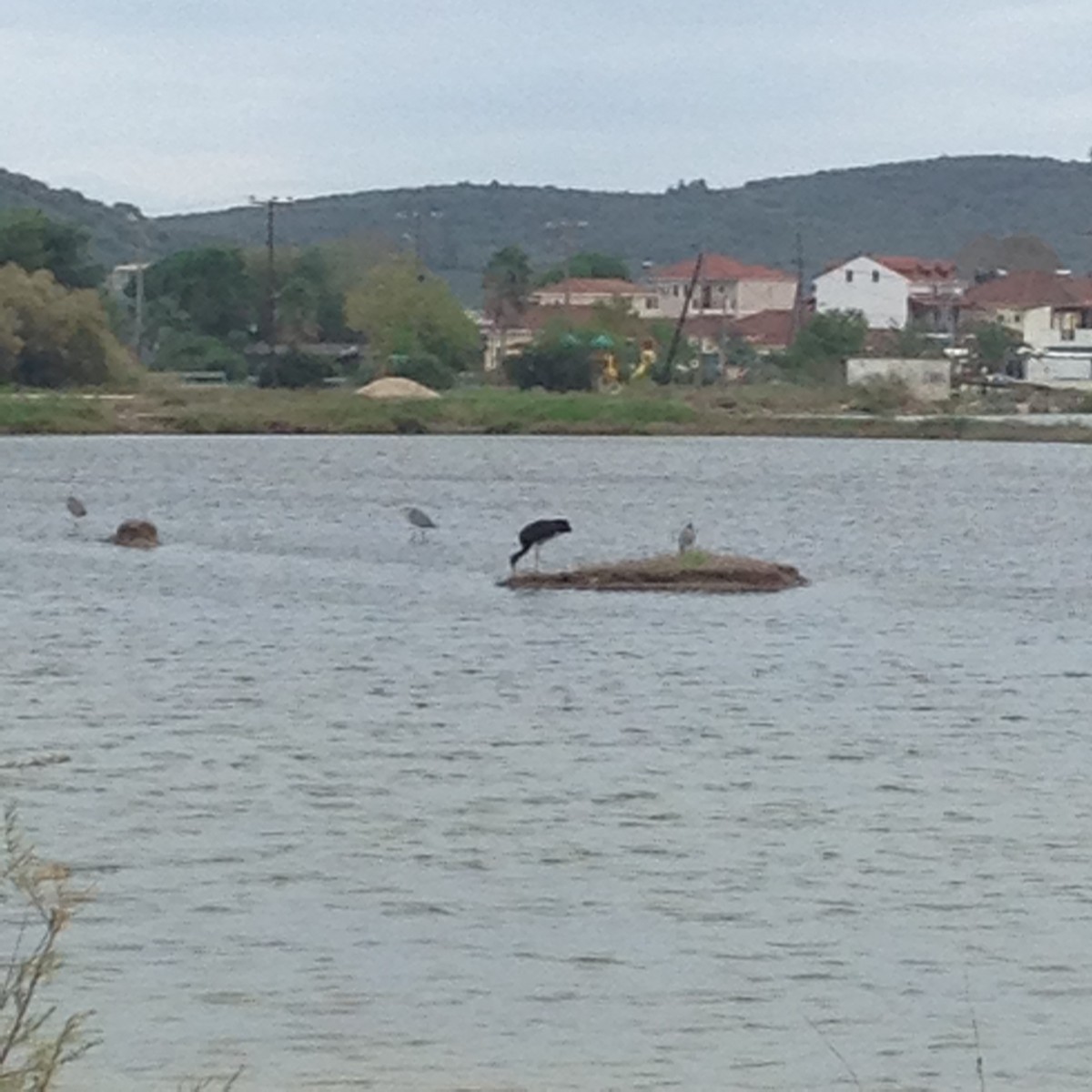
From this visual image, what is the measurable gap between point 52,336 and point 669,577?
57619mm

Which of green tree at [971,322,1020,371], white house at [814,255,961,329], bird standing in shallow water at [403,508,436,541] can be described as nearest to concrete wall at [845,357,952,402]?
green tree at [971,322,1020,371]

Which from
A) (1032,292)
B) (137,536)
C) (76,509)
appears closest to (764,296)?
(1032,292)

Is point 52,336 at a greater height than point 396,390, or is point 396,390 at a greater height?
point 52,336

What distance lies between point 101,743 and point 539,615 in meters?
10.7

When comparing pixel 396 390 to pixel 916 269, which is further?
pixel 916 269

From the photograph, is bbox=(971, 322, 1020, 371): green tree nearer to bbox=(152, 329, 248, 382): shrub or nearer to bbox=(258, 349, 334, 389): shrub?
bbox=(152, 329, 248, 382): shrub

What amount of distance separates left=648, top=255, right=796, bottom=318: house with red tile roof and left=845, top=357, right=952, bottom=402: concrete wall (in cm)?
5072

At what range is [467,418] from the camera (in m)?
84.5

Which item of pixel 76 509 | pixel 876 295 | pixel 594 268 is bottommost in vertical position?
pixel 76 509

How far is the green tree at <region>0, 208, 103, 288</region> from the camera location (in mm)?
98562

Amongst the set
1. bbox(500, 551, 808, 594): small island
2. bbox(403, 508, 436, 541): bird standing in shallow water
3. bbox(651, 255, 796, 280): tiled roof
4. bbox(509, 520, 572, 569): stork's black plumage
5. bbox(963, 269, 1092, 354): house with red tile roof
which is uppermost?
bbox(651, 255, 796, 280): tiled roof

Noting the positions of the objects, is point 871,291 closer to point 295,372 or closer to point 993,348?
point 993,348

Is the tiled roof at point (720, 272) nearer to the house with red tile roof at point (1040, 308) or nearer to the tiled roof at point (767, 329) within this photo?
the tiled roof at point (767, 329)

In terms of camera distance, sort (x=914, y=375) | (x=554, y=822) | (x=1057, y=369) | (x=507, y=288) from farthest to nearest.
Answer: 1. (x=507, y=288)
2. (x=1057, y=369)
3. (x=914, y=375)
4. (x=554, y=822)
